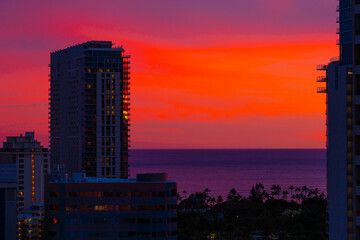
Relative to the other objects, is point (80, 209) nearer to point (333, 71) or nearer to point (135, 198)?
point (135, 198)

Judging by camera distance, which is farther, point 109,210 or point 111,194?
point 111,194

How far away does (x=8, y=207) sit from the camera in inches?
7116

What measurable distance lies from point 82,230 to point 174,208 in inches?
757

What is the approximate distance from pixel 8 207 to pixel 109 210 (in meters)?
56.6

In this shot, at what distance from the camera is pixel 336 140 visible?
255 ft

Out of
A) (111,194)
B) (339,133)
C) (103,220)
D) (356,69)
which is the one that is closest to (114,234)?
(103,220)

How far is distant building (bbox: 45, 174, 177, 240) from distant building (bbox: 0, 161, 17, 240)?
46.6 metres

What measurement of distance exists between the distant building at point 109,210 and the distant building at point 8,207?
4658 centimetres

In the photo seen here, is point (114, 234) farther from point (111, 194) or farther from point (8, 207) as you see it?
point (8, 207)

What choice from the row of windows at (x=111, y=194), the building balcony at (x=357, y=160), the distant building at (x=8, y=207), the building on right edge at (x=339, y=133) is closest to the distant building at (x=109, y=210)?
the row of windows at (x=111, y=194)

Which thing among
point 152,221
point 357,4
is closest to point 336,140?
point 357,4

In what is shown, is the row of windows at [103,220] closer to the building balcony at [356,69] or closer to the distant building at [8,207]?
the distant building at [8,207]

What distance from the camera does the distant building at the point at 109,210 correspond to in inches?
5246

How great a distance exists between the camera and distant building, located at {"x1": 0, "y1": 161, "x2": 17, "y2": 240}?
17750 centimetres
